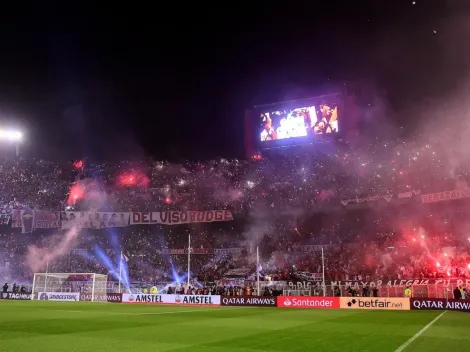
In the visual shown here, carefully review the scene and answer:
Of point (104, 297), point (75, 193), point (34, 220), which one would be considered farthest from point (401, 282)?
point (75, 193)

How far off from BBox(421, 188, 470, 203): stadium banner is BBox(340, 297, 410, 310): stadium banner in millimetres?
14382

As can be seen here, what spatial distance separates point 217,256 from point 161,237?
8.70 m

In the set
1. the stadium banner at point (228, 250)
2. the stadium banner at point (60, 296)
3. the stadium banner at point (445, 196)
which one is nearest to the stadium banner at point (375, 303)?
the stadium banner at point (445, 196)

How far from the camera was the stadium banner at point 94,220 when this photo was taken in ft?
162

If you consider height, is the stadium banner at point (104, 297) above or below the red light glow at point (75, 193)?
below

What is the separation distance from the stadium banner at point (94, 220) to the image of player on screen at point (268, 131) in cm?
1863

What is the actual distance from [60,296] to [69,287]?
1.09 metres

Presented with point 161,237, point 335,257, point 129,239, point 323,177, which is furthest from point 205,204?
point 335,257

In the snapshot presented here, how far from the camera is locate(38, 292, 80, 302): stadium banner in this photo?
38.4 metres

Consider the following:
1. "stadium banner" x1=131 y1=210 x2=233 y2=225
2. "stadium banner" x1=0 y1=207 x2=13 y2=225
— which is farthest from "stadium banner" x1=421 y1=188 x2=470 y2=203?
"stadium banner" x1=0 y1=207 x2=13 y2=225

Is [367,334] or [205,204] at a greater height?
[205,204]

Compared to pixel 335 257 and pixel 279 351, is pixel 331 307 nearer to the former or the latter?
pixel 335 257

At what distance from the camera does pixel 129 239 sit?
167 feet

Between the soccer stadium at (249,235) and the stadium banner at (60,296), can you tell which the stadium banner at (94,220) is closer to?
the soccer stadium at (249,235)
